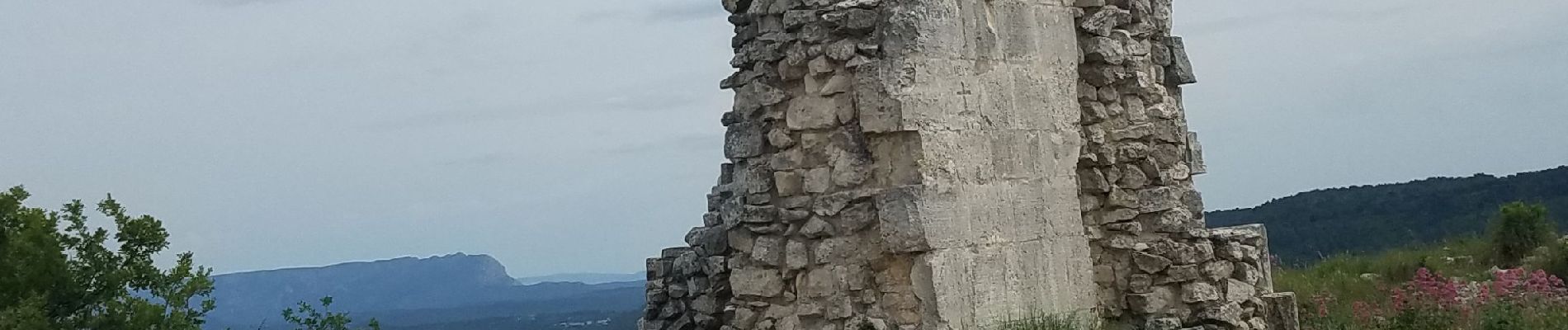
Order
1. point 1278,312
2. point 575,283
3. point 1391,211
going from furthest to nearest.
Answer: point 575,283 < point 1391,211 < point 1278,312

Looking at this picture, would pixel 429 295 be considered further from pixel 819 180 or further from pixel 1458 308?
pixel 819 180

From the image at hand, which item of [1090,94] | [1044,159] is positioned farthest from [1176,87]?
[1044,159]

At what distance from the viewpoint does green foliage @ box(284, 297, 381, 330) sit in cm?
1052

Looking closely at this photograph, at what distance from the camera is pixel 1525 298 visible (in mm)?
8594

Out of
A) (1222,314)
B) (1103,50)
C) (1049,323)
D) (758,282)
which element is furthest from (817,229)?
(1222,314)

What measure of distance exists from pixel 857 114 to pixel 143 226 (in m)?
6.13

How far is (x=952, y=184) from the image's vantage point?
5.32m

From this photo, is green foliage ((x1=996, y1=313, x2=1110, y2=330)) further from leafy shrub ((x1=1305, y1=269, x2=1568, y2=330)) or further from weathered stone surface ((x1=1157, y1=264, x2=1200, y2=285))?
leafy shrub ((x1=1305, y1=269, x2=1568, y2=330))

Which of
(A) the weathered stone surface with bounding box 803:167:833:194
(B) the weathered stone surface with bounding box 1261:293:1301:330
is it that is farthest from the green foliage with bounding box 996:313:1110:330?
(B) the weathered stone surface with bounding box 1261:293:1301:330

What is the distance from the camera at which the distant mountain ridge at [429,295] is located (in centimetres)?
3191

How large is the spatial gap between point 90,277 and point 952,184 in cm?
641

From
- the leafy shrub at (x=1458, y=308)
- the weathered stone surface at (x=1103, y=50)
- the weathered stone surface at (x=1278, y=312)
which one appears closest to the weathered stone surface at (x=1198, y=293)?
Result: the weathered stone surface at (x=1278, y=312)

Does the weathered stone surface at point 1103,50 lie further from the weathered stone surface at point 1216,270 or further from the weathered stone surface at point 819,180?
the weathered stone surface at point 819,180

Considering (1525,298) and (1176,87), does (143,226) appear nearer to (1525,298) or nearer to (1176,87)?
(1176,87)
